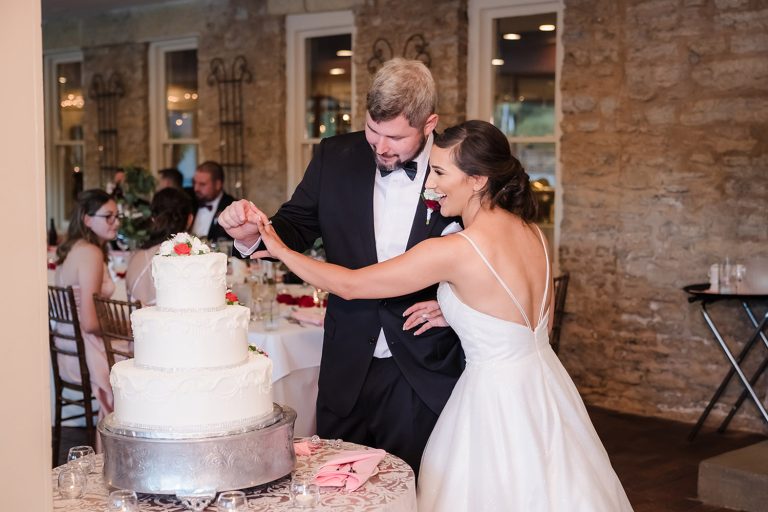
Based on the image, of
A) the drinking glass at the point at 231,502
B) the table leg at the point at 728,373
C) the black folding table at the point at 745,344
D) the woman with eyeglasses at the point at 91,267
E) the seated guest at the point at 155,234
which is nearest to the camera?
the drinking glass at the point at 231,502

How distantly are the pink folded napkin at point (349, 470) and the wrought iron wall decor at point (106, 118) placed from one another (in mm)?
9136

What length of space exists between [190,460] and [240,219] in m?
0.82

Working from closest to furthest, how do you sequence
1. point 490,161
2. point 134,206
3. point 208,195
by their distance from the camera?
point 490,161
point 208,195
point 134,206

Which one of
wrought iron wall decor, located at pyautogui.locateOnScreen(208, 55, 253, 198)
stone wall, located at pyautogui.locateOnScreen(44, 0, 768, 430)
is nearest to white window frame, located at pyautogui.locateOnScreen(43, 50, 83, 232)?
wrought iron wall decor, located at pyautogui.locateOnScreen(208, 55, 253, 198)

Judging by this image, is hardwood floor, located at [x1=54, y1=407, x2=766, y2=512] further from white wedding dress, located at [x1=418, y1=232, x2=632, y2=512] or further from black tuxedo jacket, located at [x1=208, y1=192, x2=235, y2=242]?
black tuxedo jacket, located at [x1=208, y1=192, x2=235, y2=242]

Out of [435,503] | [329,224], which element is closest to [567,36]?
[329,224]

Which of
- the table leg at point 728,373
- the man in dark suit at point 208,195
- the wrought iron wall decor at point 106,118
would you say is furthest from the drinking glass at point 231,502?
the wrought iron wall decor at point 106,118

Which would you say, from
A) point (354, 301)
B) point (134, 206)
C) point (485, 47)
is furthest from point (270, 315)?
point (134, 206)

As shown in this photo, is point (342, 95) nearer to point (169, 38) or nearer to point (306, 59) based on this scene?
point (306, 59)

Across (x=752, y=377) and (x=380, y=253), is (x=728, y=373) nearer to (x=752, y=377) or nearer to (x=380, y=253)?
(x=752, y=377)

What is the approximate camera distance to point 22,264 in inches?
Answer: 56.5

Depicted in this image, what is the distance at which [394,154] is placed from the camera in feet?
10.4

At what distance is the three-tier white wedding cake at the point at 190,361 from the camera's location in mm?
2283

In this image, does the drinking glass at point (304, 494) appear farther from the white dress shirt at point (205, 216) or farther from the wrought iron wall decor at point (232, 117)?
the wrought iron wall decor at point (232, 117)
